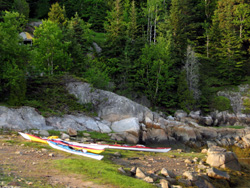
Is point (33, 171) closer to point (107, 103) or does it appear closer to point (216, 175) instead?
point (216, 175)

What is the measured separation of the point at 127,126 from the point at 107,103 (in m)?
4.20

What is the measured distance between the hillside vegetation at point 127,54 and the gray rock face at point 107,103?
1798 millimetres

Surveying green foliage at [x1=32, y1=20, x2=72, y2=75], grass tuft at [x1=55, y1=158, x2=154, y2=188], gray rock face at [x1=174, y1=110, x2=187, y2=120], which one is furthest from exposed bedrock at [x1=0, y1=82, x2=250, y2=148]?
grass tuft at [x1=55, y1=158, x2=154, y2=188]

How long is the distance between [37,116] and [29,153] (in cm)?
876

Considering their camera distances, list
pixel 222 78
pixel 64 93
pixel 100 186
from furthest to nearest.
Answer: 1. pixel 222 78
2. pixel 64 93
3. pixel 100 186

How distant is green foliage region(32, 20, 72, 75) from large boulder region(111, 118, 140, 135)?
10942mm

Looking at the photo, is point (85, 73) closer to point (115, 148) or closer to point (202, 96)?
point (115, 148)

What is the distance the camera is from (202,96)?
42469mm

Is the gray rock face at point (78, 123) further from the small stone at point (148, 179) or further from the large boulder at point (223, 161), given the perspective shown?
the small stone at point (148, 179)

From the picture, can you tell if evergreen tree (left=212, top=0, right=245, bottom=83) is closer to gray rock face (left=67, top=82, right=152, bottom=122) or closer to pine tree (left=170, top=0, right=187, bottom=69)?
pine tree (left=170, top=0, right=187, bottom=69)

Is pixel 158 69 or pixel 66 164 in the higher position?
pixel 158 69

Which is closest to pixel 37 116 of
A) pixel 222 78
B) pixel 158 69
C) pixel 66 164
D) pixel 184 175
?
pixel 66 164

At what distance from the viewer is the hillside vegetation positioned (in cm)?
2303

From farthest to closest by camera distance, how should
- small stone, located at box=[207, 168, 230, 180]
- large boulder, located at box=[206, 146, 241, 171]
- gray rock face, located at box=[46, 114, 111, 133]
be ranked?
gray rock face, located at box=[46, 114, 111, 133]
large boulder, located at box=[206, 146, 241, 171]
small stone, located at box=[207, 168, 230, 180]
